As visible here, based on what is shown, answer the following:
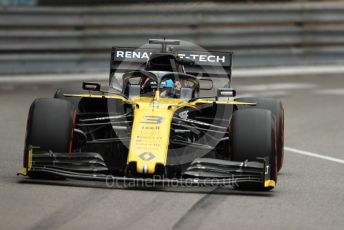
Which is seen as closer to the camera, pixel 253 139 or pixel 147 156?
pixel 147 156

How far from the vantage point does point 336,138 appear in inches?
602

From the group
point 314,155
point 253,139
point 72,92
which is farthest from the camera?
point 314,155

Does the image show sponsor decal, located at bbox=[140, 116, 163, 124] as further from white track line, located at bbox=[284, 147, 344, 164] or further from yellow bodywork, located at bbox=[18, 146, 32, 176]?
white track line, located at bbox=[284, 147, 344, 164]

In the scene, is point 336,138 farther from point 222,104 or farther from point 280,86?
point 280,86

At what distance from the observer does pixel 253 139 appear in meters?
10.7

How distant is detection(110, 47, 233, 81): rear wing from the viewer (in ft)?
42.8

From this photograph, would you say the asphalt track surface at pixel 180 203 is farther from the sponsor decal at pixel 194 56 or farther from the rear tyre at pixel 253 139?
the sponsor decal at pixel 194 56

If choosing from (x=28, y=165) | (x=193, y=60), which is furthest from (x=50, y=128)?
(x=193, y=60)

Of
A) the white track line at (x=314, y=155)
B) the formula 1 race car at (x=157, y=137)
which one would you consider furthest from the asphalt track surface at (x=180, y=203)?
the formula 1 race car at (x=157, y=137)

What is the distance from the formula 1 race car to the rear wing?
0.94 meters

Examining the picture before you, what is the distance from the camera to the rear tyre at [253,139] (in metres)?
10.6

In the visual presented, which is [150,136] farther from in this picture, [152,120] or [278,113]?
[278,113]

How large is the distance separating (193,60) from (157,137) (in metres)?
2.72

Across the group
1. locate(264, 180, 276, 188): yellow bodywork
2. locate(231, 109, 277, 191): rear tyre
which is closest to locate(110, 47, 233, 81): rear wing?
locate(231, 109, 277, 191): rear tyre
